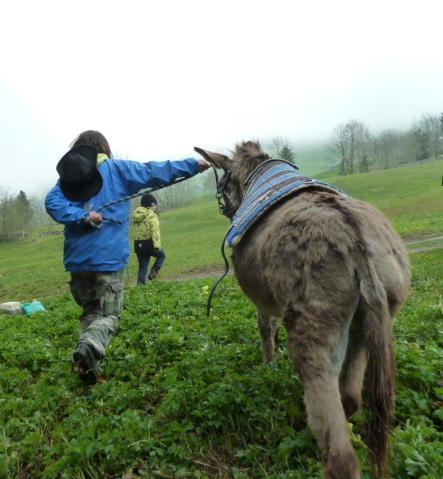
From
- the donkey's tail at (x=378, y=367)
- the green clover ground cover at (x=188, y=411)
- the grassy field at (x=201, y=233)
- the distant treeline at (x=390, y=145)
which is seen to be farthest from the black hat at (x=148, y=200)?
the distant treeline at (x=390, y=145)

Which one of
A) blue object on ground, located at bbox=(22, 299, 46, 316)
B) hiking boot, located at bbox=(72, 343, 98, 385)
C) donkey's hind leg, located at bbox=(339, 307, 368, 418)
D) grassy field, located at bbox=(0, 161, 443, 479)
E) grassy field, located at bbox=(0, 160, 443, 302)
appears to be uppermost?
donkey's hind leg, located at bbox=(339, 307, 368, 418)

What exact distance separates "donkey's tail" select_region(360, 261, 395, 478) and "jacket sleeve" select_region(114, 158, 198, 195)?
2.86 m

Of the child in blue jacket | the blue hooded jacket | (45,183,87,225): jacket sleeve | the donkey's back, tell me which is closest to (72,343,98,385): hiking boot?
the child in blue jacket

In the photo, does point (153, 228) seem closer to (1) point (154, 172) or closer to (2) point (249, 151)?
(1) point (154, 172)

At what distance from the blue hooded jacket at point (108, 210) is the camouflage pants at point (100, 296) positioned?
146mm

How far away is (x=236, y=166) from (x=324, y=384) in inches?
111

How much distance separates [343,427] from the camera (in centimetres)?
198

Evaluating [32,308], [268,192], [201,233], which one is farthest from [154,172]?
[201,233]

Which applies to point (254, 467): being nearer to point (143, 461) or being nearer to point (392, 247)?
point (143, 461)

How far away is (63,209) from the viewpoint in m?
4.13

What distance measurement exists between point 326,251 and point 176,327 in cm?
394

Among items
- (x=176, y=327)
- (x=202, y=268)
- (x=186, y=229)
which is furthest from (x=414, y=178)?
(x=176, y=327)

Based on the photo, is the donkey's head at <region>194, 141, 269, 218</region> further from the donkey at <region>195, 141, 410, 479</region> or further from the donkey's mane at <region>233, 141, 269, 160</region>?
the donkey at <region>195, 141, 410, 479</region>

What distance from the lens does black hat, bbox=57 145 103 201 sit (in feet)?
13.6
